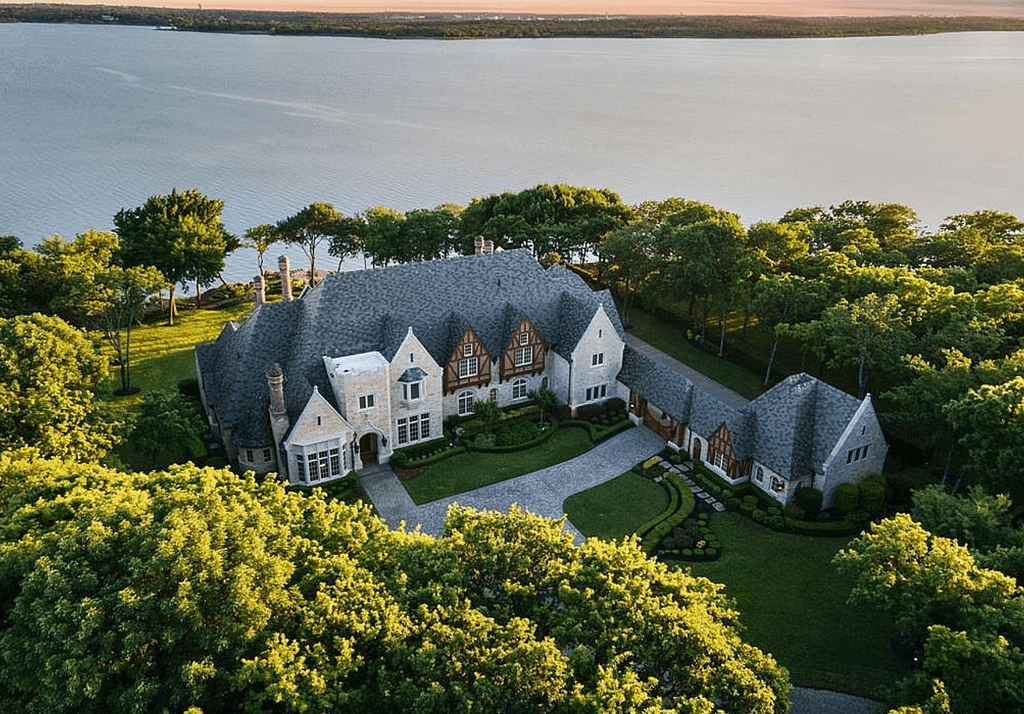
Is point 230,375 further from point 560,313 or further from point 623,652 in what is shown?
point 623,652

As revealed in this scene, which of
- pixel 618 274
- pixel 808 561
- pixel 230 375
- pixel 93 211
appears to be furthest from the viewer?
pixel 93 211

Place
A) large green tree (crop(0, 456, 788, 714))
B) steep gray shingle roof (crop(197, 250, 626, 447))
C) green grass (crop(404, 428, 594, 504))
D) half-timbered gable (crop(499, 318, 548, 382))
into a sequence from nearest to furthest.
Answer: large green tree (crop(0, 456, 788, 714)) → green grass (crop(404, 428, 594, 504)) → steep gray shingle roof (crop(197, 250, 626, 447)) → half-timbered gable (crop(499, 318, 548, 382))

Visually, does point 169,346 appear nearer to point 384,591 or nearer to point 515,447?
point 515,447

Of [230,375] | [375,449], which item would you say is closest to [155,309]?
[230,375]

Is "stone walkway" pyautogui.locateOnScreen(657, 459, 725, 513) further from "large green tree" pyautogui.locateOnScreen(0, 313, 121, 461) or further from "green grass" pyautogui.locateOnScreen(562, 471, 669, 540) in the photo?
"large green tree" pyautogui.locateOnScreen(0, 313, 121, 461)

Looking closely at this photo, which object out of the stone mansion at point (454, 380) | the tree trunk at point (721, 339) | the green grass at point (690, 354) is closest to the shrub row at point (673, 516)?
the stone mansion at point (454, 380)

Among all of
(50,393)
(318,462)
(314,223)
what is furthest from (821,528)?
(314,223)

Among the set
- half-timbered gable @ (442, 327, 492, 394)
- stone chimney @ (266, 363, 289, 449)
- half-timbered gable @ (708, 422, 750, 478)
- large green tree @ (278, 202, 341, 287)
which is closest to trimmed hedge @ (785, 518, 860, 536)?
half-timbered gable @ (708, 422, 750, 478)
